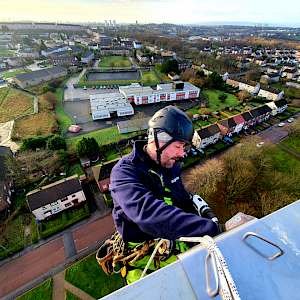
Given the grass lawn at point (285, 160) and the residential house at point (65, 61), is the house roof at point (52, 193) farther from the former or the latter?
the residential house at point (65, 61)

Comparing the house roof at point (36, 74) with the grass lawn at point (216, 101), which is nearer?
the grass lawn at point (216, 101)

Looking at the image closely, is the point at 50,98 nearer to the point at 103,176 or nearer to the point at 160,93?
the point at 160,93

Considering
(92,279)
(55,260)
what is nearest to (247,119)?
(92,279)

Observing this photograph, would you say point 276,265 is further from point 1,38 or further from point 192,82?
point 1,38

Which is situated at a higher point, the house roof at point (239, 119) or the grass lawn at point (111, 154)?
the house roof at point (239, 119)

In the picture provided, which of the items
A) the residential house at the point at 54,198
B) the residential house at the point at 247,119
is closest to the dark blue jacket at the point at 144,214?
the residential house at the point at 54,198

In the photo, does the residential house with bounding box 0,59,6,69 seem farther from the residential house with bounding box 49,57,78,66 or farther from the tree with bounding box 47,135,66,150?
the tree with bounding box 47,135,66,150
